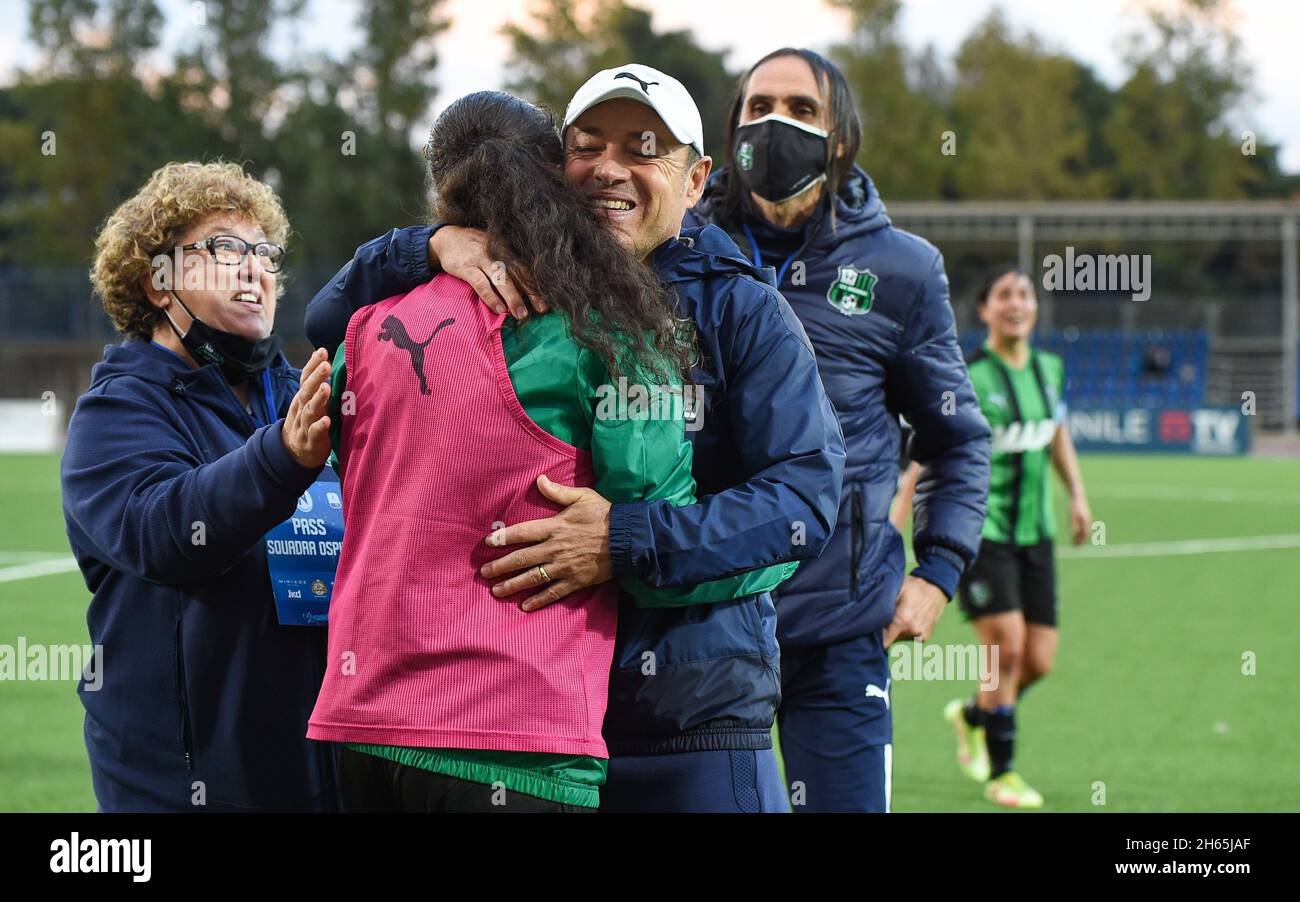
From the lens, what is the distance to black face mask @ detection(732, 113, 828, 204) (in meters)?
4.16

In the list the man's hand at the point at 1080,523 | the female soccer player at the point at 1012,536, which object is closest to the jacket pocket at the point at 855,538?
the female soccer player at the point at 1012,536

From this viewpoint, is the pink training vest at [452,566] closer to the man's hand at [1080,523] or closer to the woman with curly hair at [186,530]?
the woman with curly hair at [186,530]

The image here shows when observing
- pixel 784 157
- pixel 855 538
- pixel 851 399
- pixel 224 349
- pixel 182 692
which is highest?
pixel 784 157

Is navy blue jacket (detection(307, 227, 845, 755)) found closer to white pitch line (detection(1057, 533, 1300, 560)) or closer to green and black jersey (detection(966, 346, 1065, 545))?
green and black jersey (detection(966, 346, 1065, 545))

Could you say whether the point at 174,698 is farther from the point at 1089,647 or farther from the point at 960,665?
the point at 1089,647

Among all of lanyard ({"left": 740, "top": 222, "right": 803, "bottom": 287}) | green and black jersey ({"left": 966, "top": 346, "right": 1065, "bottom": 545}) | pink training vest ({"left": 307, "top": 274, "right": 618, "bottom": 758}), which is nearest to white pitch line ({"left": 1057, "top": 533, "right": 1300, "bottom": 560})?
green and black jersey ({"left": 966, "top": 346, "right": 1065, "bottom": 545})

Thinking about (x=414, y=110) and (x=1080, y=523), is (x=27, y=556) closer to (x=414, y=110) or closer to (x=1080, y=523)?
(x=1080, y=523)

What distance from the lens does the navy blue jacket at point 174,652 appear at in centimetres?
322

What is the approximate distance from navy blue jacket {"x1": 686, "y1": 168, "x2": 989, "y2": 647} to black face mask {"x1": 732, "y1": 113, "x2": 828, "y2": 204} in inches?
3.9

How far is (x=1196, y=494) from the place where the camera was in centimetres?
2136

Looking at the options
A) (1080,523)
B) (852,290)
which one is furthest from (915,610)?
(1080,523)

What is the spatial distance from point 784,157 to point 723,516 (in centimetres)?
192

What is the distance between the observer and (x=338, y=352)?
2.65 m
